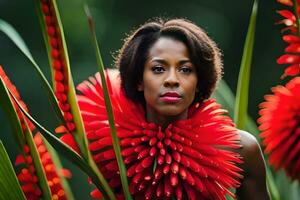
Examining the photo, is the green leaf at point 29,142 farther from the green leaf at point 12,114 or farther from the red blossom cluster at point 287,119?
the red blossom cluster at point 287,119

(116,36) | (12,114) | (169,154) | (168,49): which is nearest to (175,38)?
(168,49)

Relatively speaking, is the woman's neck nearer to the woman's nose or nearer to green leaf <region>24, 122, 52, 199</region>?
the woman's nose

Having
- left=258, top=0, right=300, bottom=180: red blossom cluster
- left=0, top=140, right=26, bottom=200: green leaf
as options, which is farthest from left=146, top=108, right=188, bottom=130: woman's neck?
left=0, top=140, right=26, bottom=200: green leaf

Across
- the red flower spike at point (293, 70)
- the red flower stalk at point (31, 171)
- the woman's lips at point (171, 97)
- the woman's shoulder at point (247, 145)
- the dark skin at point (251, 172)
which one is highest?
the red flower spike at point (293, 70)

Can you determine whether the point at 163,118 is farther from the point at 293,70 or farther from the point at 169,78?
the point at 293,70

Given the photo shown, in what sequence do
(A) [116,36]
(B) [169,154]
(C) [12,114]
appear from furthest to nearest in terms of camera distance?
(A) [116,36] → (B) [169,154] → (C) [12,114]

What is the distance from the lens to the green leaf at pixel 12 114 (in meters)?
0.88

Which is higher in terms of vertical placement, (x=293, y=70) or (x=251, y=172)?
(x=293, y=70)

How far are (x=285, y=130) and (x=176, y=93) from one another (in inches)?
5.6

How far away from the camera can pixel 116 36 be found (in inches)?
156

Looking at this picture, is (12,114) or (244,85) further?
(244,85)

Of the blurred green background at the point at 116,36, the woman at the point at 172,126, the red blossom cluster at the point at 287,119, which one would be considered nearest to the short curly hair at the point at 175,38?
the woman at the point at 172,126

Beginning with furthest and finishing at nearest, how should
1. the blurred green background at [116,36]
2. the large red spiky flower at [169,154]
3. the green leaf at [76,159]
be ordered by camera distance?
the blurred green background at [116,36], the large red spiky flower at [169,154], the green leaf at [76,159]

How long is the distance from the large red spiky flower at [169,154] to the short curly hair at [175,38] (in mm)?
36
